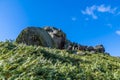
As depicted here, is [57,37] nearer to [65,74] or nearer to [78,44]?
[78,44]

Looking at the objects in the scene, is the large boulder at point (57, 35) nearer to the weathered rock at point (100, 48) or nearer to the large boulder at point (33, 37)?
the large boulder at point (33, 37)

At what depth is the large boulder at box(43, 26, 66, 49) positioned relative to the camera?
197ft

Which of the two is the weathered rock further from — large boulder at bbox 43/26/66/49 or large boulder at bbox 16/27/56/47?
large boulder at bbox 16/27/56/47

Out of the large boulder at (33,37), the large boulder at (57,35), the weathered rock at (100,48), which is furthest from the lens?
the weathered rock at (100,48)

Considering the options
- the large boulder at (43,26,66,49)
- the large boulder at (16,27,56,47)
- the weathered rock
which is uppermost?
the weathered rock

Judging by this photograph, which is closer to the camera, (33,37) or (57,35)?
(33,37)

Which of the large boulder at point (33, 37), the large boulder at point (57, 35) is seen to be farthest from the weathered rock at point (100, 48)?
the large boulder at point (33, 37)

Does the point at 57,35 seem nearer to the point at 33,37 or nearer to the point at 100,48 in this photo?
the point at 33,37

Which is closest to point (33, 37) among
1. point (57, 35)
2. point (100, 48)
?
A: point (57, 35)

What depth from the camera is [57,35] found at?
60.8 meters

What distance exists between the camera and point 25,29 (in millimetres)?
51562

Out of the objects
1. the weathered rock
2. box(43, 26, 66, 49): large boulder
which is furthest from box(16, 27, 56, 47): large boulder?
the weathered rock

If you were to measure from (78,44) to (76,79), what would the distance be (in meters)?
62.0

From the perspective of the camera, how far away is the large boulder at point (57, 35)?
60134 millimetres
